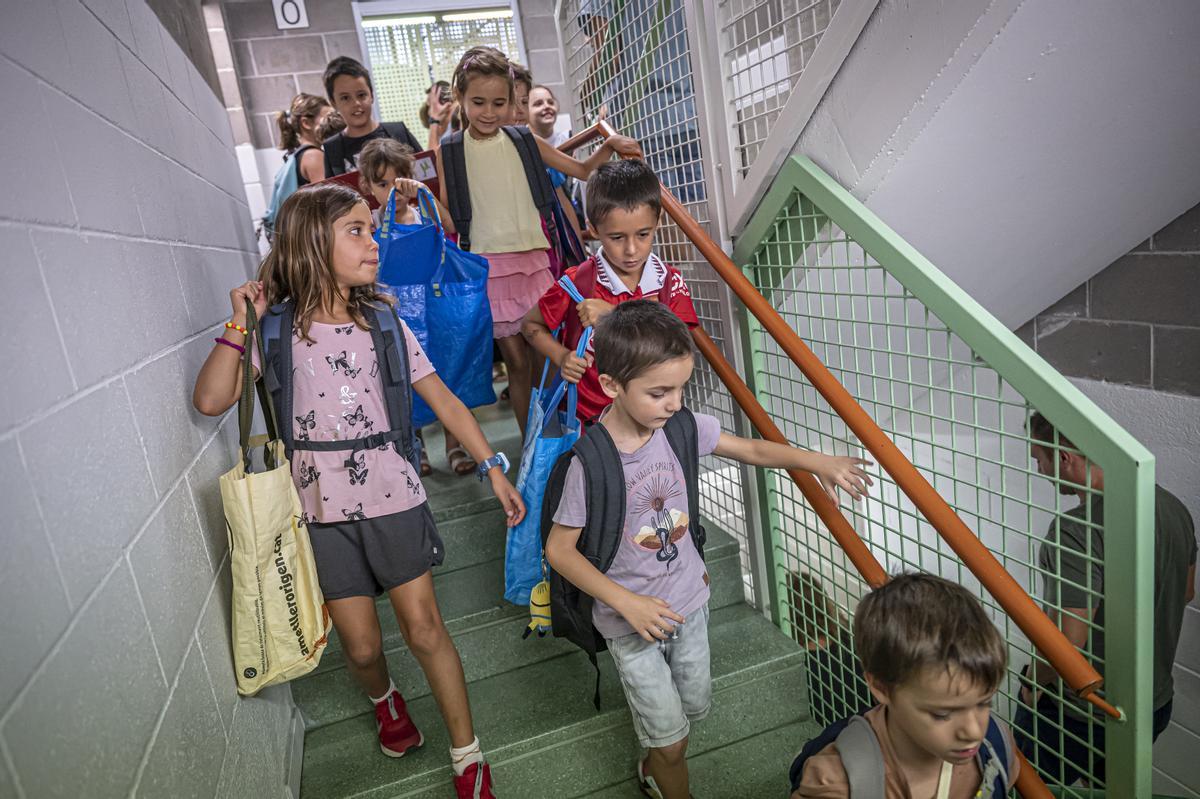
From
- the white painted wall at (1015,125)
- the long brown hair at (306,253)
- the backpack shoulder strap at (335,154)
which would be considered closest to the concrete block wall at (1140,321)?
the white painted wall at (1015,125)

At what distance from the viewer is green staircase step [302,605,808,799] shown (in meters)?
1.91

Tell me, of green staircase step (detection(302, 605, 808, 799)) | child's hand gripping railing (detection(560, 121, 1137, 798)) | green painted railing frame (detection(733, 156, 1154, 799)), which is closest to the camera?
green painted railing frame (detection(733, 156, 1154, 799))

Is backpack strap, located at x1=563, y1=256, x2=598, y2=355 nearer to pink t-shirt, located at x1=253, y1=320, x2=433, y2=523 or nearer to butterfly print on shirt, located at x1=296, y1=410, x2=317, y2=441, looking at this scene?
pink t-shirt, located at x1=253, y1=320, x2=433, y2=523

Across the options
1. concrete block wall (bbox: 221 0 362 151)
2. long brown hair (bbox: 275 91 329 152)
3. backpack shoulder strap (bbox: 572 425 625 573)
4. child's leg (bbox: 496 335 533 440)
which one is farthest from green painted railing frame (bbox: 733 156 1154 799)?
concrete block wall (bbox: 221 0 362 151)

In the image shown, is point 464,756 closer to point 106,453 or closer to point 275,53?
point 106,453

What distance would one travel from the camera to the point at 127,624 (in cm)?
105

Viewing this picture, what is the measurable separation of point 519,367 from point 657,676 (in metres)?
1.32

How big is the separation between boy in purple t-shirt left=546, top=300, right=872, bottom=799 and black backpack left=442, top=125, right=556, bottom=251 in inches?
40.9

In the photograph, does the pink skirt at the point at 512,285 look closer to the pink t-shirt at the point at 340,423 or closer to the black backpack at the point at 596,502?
the pink t-shirt at the point at 340,423

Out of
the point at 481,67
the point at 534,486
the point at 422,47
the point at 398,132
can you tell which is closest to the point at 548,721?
the point at 534,486

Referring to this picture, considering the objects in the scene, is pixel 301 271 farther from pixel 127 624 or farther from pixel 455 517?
pixel 455 517

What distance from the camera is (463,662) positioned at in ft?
7.33

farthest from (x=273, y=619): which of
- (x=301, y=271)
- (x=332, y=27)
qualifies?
(x=332, y=27)

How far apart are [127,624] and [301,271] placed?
2.86ft
